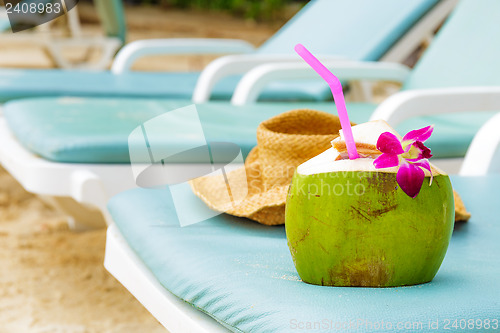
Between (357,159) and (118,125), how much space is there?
1065mm

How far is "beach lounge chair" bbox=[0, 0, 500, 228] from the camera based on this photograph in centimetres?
152

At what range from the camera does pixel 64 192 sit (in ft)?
4.99

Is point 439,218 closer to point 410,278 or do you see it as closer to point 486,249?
point 410,278

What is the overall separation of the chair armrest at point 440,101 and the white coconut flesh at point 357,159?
89cm

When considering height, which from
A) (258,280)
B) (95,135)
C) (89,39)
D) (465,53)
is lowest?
(89,39)

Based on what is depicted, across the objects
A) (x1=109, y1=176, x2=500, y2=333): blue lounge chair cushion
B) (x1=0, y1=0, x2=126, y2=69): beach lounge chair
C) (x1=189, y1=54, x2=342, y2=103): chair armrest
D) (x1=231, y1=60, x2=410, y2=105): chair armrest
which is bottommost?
(x1=0, y1=0, x2=126, y2=69): beach lounge chair

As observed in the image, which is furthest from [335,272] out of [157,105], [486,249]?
[157,105]

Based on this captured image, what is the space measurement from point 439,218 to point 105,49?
478 centimetres

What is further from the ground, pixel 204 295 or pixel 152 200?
pixel 204 295

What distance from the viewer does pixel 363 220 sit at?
0.73 m

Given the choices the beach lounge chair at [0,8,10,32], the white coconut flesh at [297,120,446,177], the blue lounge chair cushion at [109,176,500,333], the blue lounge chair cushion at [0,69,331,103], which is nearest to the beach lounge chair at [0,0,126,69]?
the beach lounge chair at [0,8,10,32]

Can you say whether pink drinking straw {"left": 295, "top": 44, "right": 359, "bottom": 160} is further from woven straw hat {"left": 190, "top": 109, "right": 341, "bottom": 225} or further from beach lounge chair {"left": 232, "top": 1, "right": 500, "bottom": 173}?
beach lounge chair {"left": 232, "top": 1, "right": 500, "bottom": 173}

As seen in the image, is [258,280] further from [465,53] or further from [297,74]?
[465,53]

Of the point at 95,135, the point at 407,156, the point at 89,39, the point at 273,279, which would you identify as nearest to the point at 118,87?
the point at 95,135
